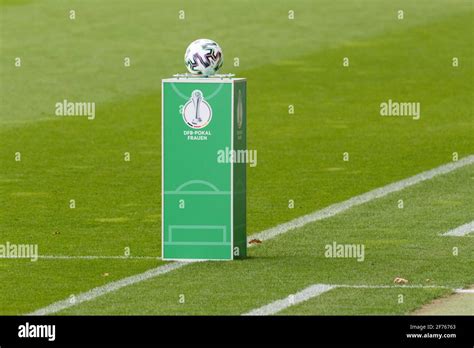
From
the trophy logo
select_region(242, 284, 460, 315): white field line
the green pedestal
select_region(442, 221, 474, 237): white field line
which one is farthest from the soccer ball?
select_region(442, 221, 474, 237): white field line

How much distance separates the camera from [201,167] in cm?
1612

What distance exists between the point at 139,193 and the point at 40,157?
12.9 feet

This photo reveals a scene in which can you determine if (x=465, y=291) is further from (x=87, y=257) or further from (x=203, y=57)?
(x=87, y=257)

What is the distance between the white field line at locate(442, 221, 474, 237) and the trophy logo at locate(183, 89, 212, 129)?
3.37 metres

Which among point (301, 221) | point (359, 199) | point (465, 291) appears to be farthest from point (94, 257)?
point (359, 199)

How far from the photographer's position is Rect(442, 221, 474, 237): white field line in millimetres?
18000

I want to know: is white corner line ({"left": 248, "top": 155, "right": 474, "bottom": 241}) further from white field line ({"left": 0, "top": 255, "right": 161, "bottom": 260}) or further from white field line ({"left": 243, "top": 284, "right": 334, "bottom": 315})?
white field line ({"left": 243, "top": 284, "right": 334, "bottom": 315})

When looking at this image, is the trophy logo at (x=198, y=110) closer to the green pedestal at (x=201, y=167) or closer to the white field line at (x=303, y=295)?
the green pedestal at (x=201, y=167)

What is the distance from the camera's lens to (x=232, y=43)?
38.1 meters
